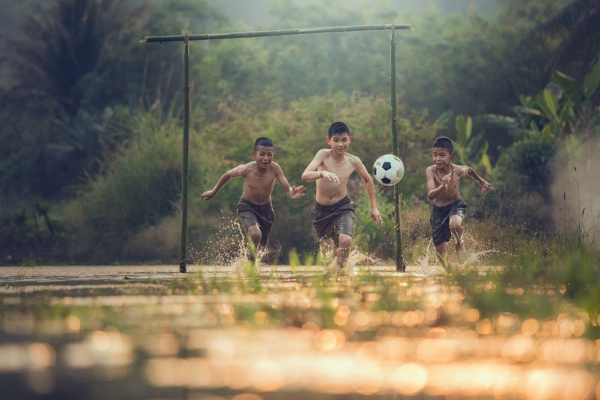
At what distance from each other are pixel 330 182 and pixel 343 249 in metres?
1.16

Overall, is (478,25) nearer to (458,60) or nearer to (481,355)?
(458,60)

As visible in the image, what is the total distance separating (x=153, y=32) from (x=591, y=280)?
53.8 metres

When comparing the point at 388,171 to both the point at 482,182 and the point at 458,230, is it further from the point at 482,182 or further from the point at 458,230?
the point at 482,182

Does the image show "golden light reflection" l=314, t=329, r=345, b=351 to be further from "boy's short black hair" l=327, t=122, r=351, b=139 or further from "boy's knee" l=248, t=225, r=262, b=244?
"boy's knee" l=248, t=225, r=262, b=244

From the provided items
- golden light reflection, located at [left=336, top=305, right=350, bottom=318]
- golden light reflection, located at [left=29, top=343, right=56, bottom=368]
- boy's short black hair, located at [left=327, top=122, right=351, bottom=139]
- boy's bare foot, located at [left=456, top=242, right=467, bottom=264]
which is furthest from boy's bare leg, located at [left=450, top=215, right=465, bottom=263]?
golden light reflection, located at [left=29, top=343, right=56, bottom=368]

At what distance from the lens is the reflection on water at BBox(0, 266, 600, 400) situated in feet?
15.0

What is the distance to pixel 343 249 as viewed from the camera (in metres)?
14.2

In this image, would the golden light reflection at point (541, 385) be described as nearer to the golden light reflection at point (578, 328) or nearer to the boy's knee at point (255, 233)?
the golden light reflection at point (578, 328)

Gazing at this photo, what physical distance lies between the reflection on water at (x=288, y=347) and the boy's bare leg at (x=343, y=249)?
15.4 feet

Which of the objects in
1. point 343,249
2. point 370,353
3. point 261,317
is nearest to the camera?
point 370,353

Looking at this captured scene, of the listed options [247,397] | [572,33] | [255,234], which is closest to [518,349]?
[247,397]

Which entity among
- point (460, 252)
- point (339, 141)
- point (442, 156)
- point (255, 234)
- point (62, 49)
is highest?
point (62, 49)

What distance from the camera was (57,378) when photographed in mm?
4852

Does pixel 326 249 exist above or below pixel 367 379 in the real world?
above
